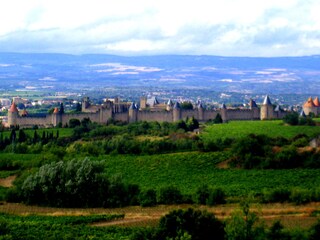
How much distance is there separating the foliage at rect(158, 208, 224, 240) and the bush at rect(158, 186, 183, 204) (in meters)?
8.57

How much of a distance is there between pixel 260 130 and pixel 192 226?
37656 mm

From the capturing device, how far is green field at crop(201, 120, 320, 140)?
54.8 m

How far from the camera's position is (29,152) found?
51.5m

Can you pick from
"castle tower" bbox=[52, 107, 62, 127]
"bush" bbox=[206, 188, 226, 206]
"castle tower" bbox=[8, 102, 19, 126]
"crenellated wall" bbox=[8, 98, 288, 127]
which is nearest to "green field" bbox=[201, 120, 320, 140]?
"crenellated wall" bbox=[8, 98, 288, 127]

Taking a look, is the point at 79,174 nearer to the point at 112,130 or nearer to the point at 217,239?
the point at 217,239

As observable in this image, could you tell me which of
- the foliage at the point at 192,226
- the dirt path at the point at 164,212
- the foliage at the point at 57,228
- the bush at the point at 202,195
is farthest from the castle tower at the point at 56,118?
the foliage at the point at 192,226

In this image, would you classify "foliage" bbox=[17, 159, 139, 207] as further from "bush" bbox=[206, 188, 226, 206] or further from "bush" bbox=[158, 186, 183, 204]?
"bush" bbox=[206, 188, 226, 206]

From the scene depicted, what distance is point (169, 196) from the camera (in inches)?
1237

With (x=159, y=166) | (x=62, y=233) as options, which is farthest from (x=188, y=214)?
(x=159, y=166)

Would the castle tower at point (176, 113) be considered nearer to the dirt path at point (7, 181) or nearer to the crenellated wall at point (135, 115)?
the crenellated wall at point (135, 115)

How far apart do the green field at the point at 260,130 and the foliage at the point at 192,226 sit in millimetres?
30066

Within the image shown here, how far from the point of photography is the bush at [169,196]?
3123 centimetres

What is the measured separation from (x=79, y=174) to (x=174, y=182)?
6441mm

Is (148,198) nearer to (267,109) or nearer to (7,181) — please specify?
(7,181)
